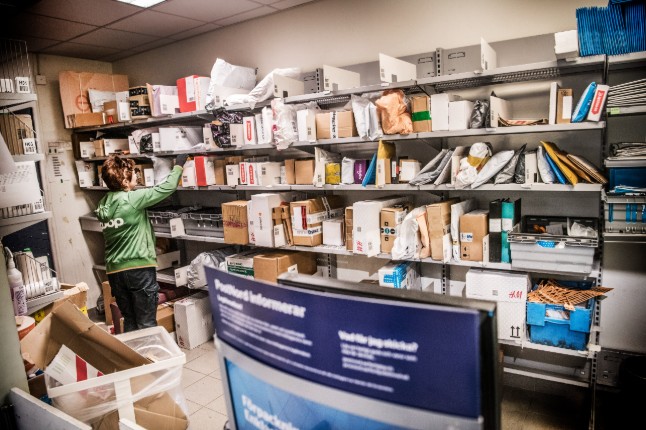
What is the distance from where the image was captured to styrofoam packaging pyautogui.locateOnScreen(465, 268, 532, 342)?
8.85 ft

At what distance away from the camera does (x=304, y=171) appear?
11.6 feet

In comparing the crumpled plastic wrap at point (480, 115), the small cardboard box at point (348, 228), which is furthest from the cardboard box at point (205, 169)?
the crumpled plastic wrap at point (480, 115)

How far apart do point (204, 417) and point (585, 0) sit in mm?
3847

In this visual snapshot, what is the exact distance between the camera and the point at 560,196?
2.90m

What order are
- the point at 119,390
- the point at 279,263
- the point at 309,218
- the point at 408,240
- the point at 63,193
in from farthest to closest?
the point at 63,193
the point at 279,263
the point at 309,218
the point at 408,240
the point at 119,390

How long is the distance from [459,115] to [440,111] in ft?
0.42

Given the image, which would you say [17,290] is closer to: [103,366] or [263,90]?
[103,366]

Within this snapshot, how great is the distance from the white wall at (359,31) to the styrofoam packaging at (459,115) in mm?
667

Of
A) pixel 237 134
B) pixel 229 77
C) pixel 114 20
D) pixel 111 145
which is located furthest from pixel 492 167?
pixel 111 145

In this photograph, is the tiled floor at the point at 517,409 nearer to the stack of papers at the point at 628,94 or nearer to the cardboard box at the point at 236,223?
the cardboard box at the point at 236,223

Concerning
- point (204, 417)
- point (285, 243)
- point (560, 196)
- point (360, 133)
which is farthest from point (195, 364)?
point (560, 196)

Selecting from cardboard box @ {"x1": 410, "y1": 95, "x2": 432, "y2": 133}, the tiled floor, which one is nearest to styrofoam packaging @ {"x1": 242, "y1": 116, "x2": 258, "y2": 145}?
cardboard box @ {"x1": 410, "y1": 95, "x2": 432, "y2": 133}

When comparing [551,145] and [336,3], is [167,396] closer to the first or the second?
[551,145]

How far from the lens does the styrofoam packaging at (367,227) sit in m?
3.09
